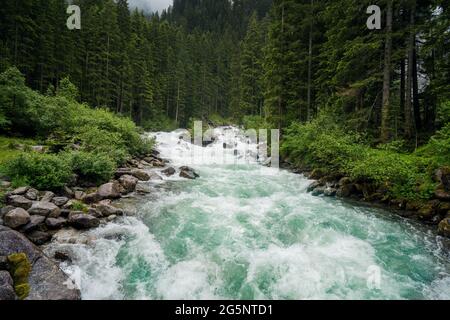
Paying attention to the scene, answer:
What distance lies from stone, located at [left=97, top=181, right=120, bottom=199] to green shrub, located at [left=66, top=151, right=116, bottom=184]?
40.0 inches

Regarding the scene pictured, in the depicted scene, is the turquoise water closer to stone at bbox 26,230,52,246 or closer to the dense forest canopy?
stone at bbox 26,230,52,246

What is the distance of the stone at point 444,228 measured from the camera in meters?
7.40

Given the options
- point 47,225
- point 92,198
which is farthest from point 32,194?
point 92,198

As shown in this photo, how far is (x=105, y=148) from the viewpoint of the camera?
520 inches

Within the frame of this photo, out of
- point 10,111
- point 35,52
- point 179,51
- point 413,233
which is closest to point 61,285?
point 413,233

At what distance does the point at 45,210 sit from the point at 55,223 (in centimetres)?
55

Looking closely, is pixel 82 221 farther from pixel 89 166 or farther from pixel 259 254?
pixel 259 254

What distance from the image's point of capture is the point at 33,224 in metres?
6.60

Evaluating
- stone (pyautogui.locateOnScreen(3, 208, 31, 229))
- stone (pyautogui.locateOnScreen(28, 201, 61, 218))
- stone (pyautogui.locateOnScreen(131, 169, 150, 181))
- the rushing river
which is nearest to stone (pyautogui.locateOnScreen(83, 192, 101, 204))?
stone (pyautogui.locateOnScreen(28, 201, 61, 218))

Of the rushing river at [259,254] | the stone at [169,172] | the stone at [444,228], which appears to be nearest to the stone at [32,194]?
the rushing river at [259,254]

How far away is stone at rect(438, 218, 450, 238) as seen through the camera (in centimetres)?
740

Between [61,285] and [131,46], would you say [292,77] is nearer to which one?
[61,285]

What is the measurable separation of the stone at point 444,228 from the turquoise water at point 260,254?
0.25 meters

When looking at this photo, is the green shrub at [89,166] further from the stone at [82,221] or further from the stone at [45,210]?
the stone at [82,221]
